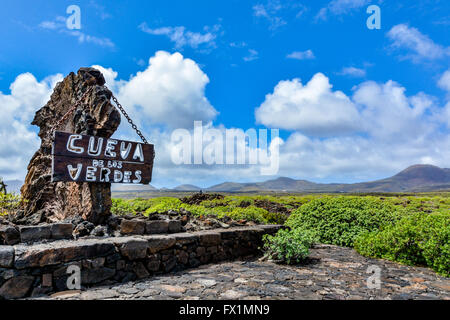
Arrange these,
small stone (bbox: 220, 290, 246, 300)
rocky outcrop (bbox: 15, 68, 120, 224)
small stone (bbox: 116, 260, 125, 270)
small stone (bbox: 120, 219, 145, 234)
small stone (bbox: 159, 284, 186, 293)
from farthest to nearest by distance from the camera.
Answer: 1. rocky outcrop (bbox: 15, 68, 120, 224)
2. small stone (bbox: 120, 219, 145, 234)
3. small stone (bbox: 116, 260, 125, 270)
4. small stone (bbox: 159, 284, 186, 293)
5. small stone (bbox: 220, 290, 246, 300)

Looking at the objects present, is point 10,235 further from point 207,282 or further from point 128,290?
point 207,282

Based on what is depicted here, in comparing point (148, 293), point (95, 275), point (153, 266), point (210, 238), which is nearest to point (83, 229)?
point (95, 275)

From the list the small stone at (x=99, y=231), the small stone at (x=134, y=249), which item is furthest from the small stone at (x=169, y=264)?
the small stone at (x=99, y=231)

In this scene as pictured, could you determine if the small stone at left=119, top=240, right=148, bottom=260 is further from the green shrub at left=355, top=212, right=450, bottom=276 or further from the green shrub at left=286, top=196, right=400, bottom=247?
the green shrub at left=355, top=212, right=450, bottom=276

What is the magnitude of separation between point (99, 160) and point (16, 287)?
2868mm

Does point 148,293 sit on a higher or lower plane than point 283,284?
higher

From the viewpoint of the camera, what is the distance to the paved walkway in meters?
4.06

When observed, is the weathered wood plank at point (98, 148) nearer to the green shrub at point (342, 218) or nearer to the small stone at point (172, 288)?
the small stone at point (172, 288)

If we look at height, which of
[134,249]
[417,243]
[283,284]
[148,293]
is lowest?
[283,284]

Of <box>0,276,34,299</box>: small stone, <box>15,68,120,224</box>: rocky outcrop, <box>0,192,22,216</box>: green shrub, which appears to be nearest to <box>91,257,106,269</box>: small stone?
<box>0,276,34,299</box>: small stone

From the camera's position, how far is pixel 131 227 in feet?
18.4

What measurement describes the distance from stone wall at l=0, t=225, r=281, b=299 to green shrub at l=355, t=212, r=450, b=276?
3751 millimetres

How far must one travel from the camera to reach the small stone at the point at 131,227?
5.58m
